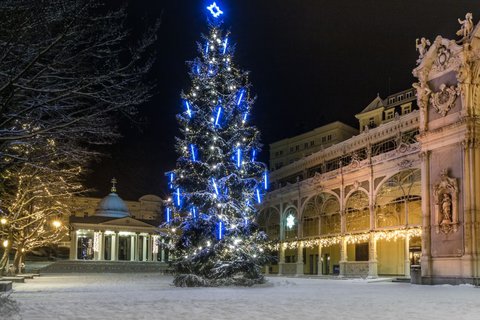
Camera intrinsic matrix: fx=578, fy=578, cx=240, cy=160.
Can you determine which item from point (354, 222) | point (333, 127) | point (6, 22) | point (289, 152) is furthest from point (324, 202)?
point (6, 22)

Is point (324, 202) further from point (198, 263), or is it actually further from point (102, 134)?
point (102, 134)

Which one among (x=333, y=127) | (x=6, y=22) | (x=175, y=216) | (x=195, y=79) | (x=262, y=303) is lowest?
(x=262, y=303)

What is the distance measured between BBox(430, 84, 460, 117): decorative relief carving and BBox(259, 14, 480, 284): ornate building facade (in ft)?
0.19

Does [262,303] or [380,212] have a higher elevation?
[380,212]

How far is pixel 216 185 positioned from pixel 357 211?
29439 mm

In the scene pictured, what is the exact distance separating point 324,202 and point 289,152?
1438 inches

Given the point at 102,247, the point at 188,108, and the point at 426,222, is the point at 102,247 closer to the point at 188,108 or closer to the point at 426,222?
the point at 426,222

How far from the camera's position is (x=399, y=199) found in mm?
51156

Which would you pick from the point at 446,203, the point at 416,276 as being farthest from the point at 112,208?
the point at 446,203

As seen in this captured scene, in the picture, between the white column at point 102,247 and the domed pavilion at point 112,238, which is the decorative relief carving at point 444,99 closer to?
the domed pavilion at point 112,238

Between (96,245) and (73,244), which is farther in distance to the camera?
(96,245)

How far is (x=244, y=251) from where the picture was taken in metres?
28.4

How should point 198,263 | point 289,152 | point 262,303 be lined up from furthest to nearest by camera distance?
1. point 289,152
2. point 198,263
3. point 262,303

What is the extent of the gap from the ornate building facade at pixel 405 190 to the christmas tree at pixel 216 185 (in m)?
10.9
